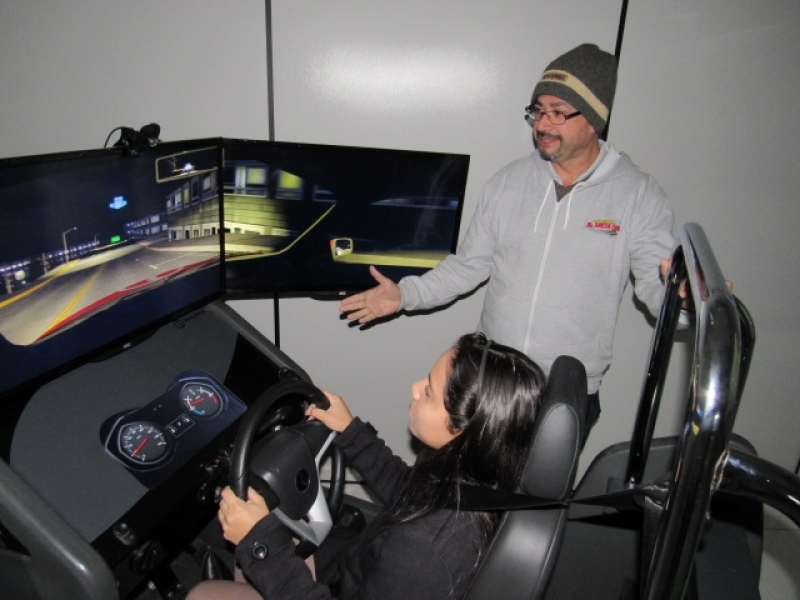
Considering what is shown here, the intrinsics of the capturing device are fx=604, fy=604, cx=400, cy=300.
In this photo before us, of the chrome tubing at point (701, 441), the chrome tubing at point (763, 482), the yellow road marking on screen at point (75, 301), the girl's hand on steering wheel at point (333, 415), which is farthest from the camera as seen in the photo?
the girl's hand on steering wheel at point (333, 415)

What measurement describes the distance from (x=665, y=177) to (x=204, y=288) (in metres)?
1.70

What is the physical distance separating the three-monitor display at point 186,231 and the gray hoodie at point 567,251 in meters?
0.19

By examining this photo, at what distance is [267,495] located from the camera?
1.25 meters

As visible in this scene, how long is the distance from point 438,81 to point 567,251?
2.55ft

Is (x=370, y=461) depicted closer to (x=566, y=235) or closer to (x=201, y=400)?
(x=201, y=400)

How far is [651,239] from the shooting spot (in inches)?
71.3

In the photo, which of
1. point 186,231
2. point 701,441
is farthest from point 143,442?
point 701,441

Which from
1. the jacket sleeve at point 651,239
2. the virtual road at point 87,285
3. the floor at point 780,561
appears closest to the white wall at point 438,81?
the jacket sleeve at point 651,239

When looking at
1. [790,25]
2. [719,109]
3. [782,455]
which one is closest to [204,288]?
[719,109]

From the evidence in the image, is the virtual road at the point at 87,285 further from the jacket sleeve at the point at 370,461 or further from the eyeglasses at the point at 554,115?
the eyeglasses at the point at 554,115

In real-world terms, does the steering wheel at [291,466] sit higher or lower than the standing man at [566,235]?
lower

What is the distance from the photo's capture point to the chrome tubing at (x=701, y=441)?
1.81 ft

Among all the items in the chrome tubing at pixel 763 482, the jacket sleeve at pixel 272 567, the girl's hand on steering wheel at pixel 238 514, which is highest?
the chrome tubing at pixel 763 482

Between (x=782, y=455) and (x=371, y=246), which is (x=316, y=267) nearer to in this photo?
(x=371, y=246)
